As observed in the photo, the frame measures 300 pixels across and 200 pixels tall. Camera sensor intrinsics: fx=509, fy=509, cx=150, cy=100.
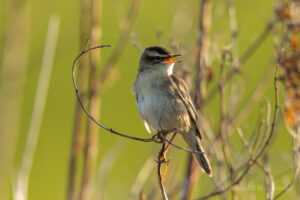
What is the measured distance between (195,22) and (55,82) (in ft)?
16.4

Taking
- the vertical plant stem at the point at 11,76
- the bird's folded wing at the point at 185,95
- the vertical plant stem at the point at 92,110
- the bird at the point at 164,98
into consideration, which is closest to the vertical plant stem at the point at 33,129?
the vertical plant stem at the point at 11,76

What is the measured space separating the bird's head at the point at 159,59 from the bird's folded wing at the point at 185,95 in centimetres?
9

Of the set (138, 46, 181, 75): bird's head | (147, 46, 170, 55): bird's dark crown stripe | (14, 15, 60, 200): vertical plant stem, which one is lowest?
(14, 15, 60, 200): vertical plant stem

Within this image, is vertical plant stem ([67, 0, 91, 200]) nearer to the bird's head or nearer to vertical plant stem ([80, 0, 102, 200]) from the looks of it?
vertical plant stem ([80, 0, 102, 200])

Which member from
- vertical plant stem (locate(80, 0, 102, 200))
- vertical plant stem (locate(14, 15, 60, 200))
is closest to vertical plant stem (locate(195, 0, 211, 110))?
vertical plant stem (locate(80, 0, 102, 200))

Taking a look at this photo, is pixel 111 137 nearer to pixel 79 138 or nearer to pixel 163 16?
pixel 163 16

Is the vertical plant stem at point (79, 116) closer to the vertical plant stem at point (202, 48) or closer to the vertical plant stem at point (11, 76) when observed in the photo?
the vertical plant stem at point (11, 76)

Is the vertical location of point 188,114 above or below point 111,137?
above

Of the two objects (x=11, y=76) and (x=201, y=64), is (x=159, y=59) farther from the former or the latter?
(x=11, y=76)

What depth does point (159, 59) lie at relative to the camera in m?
3.65

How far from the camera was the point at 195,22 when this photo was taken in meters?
4.65

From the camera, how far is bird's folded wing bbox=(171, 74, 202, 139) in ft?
11.7

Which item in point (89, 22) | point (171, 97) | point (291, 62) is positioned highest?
point (89, 22)

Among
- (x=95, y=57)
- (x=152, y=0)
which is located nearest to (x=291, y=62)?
(x=95, y=57)
